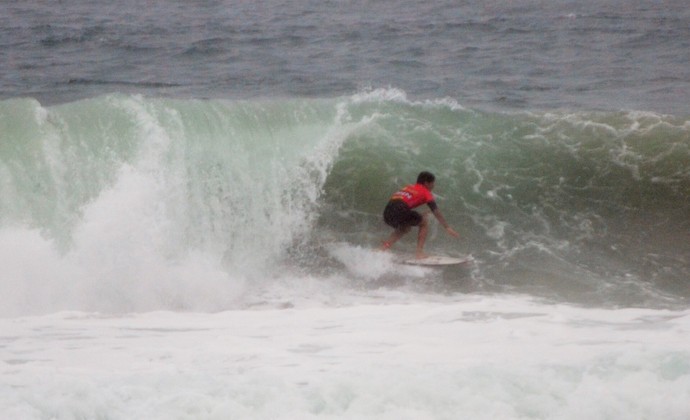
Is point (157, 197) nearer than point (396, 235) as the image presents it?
Yes

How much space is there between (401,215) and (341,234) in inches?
43.2

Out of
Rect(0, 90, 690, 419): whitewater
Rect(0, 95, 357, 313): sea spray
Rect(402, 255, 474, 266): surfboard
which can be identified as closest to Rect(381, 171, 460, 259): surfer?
Rect(402, 255, 474, 266): surfboard

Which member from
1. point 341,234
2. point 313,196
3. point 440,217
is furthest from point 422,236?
Result: point 313,196

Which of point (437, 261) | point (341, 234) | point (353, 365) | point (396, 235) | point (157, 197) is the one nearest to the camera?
point (353, 365)

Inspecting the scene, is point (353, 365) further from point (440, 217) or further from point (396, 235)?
point (396, 235)

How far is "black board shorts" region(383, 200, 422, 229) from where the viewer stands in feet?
36.6

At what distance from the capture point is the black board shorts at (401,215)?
1115 cm

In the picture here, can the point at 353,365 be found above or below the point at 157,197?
below

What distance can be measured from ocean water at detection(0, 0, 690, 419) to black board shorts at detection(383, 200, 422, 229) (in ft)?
1.36

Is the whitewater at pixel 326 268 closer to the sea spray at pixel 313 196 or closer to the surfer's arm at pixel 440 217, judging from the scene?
the sea spray at pixel 313 196

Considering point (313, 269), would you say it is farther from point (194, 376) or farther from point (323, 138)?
point (194, 376)

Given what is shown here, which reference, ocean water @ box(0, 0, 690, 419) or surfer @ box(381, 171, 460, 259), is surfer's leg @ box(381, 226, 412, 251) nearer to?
surfer @ box(381, 171, 460, 259)

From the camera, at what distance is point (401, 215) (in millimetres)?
11164

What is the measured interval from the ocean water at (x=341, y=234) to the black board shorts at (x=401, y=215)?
413 mm
